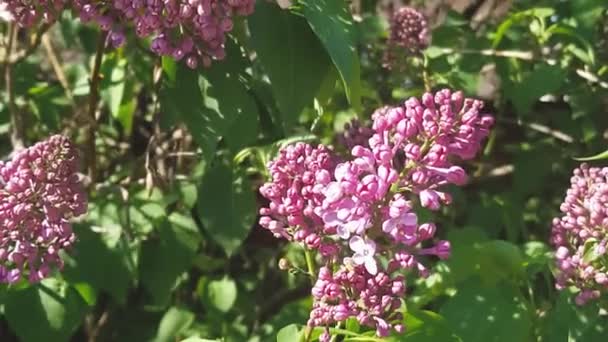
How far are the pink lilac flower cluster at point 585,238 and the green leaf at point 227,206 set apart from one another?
60 cm

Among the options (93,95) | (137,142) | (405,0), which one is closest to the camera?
(93,95)

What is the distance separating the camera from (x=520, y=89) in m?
2.29

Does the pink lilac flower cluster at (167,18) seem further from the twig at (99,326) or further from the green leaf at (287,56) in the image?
the twig at (99,326)

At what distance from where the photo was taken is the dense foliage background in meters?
1.74

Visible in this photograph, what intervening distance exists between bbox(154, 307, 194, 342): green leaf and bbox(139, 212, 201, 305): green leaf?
12 centimetres

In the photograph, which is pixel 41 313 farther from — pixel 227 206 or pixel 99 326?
pixel 99 326

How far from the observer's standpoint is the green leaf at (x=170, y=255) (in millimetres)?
2240

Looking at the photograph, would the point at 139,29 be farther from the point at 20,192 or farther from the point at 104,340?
the point at 104,340

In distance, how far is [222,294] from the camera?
2459mm

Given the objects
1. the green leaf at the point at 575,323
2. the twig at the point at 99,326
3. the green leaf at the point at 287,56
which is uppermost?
the green leaf at the point at 287,56

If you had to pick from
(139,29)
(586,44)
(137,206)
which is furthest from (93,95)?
(586,44)

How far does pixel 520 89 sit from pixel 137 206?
833mm

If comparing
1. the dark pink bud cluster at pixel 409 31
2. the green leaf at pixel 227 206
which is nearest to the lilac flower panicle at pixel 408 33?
the dark pink bud cluster at pixel 409 31

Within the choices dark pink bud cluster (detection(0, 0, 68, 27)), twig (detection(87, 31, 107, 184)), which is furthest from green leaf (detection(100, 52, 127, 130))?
dark pink bud cluster (detection(0, 0, 68, 27))
